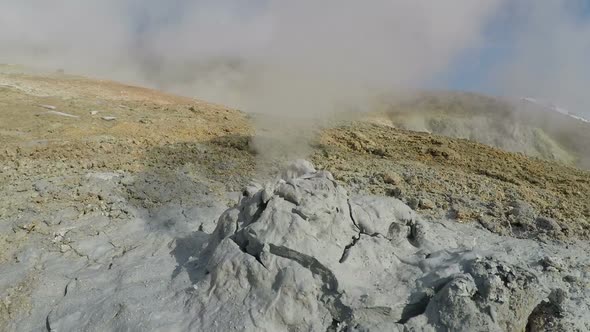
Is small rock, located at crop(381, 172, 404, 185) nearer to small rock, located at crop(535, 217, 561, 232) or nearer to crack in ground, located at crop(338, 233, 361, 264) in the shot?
small rock, located at crop(535, 217, 561, 232)

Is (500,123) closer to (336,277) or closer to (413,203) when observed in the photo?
(413,203)

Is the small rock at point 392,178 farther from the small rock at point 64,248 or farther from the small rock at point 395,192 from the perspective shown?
the small rock at point 64,248

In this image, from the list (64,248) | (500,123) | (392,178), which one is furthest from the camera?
(500,123)

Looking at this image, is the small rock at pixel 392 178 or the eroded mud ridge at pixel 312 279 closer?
the eroded mud ridge at pixel 312 279

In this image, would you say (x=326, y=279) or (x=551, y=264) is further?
(x=551, y=264)

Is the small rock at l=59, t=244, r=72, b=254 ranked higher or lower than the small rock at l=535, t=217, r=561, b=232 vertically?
lower

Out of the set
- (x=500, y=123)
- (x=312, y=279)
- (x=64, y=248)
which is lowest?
(x=64, y=248)

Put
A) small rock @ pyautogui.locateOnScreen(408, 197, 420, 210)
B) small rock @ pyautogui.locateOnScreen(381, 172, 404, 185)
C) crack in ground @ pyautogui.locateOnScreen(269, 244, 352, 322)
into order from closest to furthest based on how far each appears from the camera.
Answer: crack in ground @ pyautogui.locateOnScreen(269, 244, 352, 322)
small rock @ pyautogui.locateOnScreen(408, 197, 420, 210)
small rock @ pyautogui.locateOnScreen(381, 172, 404, 185)

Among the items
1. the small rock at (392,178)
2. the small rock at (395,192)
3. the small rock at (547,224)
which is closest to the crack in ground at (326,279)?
the small rock at (395,192)

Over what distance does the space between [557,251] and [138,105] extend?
10808 mm

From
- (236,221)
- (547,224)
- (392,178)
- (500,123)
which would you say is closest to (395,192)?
(392,178)

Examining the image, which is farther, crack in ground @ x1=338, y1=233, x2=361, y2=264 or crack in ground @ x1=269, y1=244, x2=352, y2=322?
crack in ground @ x1=338, y1=233, x2=361, y2=264

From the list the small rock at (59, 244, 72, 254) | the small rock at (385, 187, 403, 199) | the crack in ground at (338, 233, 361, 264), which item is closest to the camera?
the crack in ground at (338, 233, 361, 264)

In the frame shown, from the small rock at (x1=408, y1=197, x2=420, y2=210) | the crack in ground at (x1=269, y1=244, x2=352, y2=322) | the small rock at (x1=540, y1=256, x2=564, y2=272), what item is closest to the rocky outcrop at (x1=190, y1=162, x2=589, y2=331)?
the crack in ground at (x1=269, y1=244, x2=352, y2=322)
